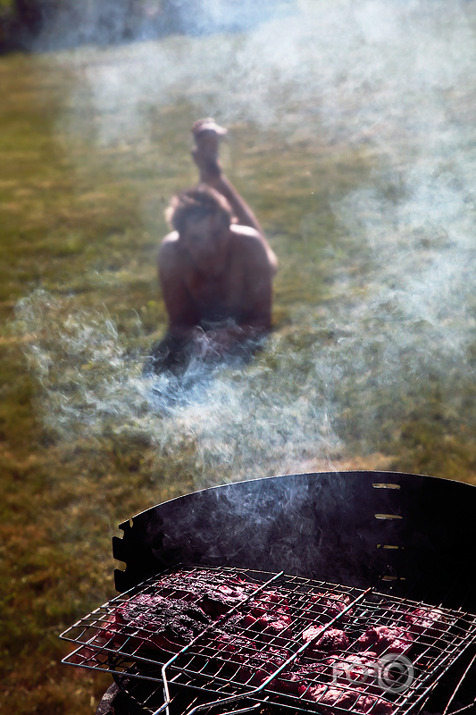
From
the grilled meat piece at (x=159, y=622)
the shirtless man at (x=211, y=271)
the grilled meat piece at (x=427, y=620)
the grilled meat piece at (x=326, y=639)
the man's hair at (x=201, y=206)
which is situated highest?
the man's hair at (x=201, y=206)

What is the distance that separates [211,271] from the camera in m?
5.25

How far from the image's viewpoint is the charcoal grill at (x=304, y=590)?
63.5 inches

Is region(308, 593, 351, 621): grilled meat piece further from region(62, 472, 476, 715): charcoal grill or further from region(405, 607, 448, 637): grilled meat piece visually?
region(405, 607, 448, 637): grilled meat piece

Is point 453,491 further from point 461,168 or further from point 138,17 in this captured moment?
point 138,17

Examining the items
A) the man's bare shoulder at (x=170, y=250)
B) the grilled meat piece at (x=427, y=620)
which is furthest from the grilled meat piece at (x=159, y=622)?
the man's bare shoulder at (x=170, y=250)

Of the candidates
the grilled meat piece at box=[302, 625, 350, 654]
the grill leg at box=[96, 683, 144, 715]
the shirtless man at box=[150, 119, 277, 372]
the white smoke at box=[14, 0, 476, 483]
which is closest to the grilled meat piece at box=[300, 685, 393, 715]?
the grilled meat piece at box=[302, 625, 350, 654]

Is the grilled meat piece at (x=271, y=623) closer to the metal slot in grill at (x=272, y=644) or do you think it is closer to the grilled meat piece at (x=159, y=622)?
the metal slot in grill at (x=272, y=644)

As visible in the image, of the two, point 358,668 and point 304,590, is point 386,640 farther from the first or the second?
point 304,590

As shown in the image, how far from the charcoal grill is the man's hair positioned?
10.6 feet

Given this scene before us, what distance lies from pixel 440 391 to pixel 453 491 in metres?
2.79

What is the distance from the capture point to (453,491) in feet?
6.89

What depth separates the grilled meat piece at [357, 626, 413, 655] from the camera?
169 cm

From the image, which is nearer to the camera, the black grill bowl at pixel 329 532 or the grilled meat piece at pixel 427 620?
the grilled meat piece at pixel 427 620

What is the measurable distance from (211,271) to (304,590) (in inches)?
137
